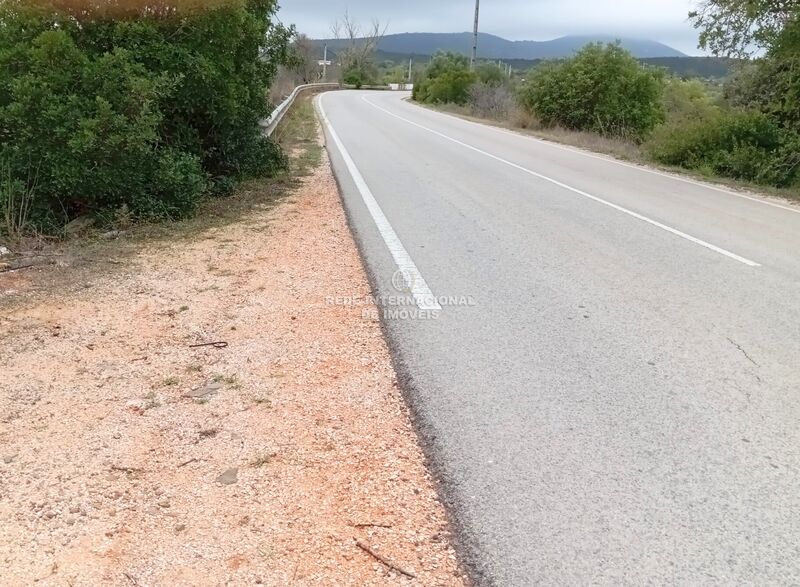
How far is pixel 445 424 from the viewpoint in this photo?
11.1 feet

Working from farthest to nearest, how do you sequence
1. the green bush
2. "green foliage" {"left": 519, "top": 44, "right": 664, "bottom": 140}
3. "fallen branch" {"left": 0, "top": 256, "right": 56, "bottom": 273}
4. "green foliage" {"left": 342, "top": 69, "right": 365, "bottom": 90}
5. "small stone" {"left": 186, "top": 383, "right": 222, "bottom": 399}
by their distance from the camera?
"green foliage" {"left": 342, "top": 69, "right": 365, "bottom": 90} < "green foliage" {"left": 519, "top": 44, "right": 664, "bottom": 140} < the green bush < "fallen branch" {"left": 0, "top": 256, "right": 56, "bottom": 273} < "small stone" {"left": 186, "top": 383, "right": 222, "bottom": 399}

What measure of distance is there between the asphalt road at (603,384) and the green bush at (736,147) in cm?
616

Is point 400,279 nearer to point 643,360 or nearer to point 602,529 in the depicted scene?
point 643,360

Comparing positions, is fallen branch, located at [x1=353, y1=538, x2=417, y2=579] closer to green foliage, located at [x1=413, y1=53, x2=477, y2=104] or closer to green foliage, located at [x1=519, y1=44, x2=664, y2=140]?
green foliage, located at [x1=519, y1=44, x2=664, y2=140]

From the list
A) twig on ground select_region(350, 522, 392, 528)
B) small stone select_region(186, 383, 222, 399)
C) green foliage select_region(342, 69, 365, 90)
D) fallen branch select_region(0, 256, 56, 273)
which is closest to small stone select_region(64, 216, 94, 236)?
fallen branch select_region(0, 256, 56, 273)

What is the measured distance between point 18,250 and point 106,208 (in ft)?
3.96

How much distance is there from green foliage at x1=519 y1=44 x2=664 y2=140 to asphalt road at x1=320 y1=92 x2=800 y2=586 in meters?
19.0

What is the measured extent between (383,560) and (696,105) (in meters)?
21.6

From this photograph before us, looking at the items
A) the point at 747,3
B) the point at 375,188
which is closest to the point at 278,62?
the point at 375,188

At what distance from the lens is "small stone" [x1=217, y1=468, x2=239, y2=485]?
9.44 feet

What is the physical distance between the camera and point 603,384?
384cm

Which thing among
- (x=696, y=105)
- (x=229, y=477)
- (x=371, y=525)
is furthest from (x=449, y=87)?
(x=371, y=525)

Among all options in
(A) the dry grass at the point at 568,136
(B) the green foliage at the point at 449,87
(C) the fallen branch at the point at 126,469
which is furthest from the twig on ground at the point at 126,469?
(B) the green foliage at the point at 449,87

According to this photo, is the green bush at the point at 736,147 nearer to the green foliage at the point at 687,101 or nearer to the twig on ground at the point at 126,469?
the green foliage at the point at 687,101
